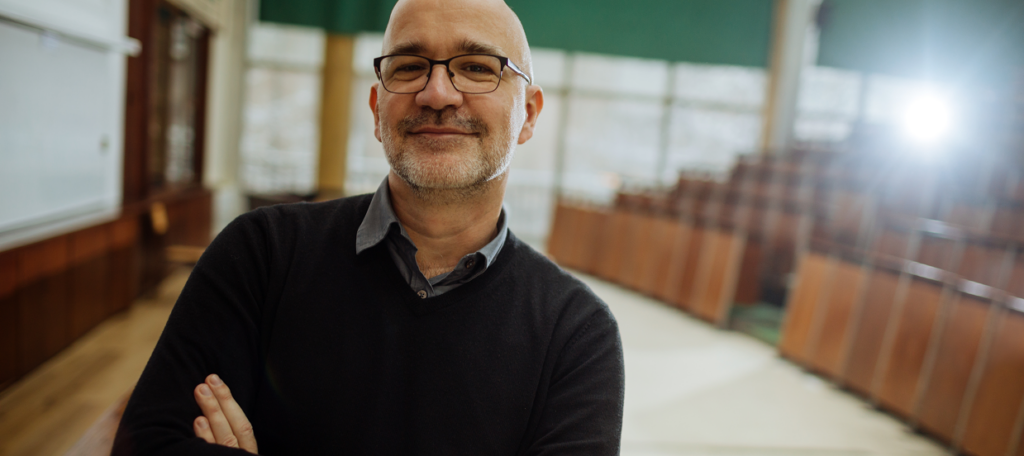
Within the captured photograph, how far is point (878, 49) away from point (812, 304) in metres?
4.14

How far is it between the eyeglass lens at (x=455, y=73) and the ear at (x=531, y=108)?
98 millimetres

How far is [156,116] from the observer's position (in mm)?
3719

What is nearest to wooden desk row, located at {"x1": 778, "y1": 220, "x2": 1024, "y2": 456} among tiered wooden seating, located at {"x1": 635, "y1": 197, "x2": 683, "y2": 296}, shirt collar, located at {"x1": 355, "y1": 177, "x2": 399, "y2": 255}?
tiered wooden seating, located at {"x1": 635, "y1": 197, "x2": 683, "y2": 296}

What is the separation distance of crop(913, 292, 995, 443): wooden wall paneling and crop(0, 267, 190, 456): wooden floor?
2.48 m

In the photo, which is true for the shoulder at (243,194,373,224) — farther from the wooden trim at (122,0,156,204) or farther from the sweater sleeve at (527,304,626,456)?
the wooden trim at (122,0,156,204)

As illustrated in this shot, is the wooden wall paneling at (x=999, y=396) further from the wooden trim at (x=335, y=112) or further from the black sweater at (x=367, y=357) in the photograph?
the wooden trim at (x=335, y=112)

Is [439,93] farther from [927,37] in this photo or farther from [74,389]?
[927,37]

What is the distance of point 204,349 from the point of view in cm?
64

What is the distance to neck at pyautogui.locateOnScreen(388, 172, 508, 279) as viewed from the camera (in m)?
0.73

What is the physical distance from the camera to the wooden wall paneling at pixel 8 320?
1975mm

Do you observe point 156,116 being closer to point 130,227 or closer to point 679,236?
point 130,227

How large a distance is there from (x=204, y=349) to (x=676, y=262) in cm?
365

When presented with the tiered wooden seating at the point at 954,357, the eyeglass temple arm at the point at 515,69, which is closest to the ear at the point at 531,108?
the eyeglass temple arm at the point at 515,69

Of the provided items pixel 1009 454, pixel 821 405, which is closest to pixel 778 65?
pixel 821 405
